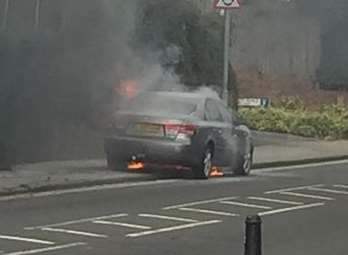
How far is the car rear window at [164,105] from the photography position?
60.5 ft

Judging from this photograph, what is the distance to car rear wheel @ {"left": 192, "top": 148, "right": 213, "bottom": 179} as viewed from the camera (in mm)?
18188

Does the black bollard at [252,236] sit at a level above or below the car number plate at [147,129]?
above

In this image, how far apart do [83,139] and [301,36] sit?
1013 cm

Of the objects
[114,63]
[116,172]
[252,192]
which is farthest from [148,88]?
[252,192]

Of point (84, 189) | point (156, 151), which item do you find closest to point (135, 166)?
point (156, 151)

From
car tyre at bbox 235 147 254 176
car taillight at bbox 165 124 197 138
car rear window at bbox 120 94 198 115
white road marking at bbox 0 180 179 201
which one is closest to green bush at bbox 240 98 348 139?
car tyre at bbox 235 147 254 176

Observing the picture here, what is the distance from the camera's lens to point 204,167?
59.9 ft

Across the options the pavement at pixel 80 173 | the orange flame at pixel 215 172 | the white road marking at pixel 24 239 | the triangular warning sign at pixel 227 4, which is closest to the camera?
the white road marking at pixel 24 239

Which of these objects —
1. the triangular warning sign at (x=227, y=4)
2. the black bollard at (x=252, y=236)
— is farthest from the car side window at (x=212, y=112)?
the black bollard at (x=252, y=236)

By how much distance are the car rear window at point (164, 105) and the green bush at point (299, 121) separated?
1450cm

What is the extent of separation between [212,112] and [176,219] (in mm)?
6441

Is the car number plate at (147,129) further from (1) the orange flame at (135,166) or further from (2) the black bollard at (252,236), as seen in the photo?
(2) the black bollard at (252,236)

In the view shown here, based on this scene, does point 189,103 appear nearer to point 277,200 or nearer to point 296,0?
point 277,200

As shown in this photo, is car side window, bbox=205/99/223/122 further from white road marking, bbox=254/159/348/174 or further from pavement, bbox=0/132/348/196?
white road marking, bbox=254/159/348/174
